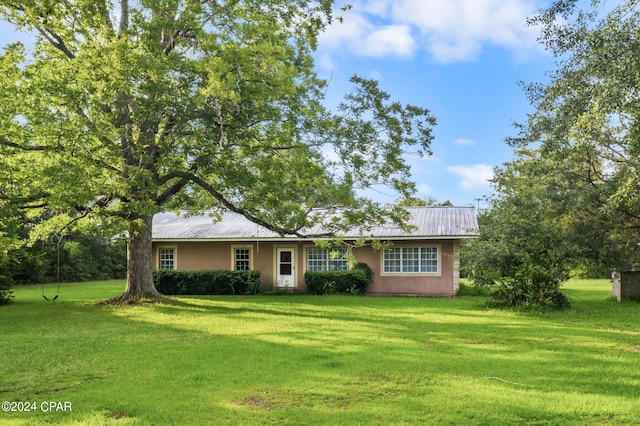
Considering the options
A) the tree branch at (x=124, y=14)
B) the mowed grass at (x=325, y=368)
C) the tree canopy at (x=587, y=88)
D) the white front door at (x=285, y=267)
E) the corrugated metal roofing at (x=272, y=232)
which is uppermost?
the tree branch at (x=124, y=14)

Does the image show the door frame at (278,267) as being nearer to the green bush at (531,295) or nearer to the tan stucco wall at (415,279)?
the tan stucco wall at (415,279)

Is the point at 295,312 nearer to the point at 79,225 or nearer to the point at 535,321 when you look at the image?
the point at 535,321

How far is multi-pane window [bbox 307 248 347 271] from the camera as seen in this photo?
23016 mm

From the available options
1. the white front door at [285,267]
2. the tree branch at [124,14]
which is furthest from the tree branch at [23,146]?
the white front door at [285,267]

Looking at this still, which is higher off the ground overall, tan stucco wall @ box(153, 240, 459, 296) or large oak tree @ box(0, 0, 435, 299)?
large oak tree @ box(0, 0, 435, 299)

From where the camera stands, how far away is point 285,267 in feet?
77.0

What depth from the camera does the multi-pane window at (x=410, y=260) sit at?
71.4 ft

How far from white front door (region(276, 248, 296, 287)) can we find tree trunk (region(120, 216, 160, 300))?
6665mm

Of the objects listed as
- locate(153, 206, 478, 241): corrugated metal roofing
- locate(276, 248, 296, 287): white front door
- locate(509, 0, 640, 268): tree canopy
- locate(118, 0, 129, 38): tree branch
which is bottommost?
locate(276, 248, 296, 287): white front door

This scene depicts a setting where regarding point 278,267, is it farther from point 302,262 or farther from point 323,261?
point 323,261

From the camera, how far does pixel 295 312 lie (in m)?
15.4

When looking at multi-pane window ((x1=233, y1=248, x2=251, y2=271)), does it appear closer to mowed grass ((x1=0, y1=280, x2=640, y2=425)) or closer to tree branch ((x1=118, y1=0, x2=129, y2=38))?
mowed grass ((x1=0, y1=280, x2=640, y2=425))

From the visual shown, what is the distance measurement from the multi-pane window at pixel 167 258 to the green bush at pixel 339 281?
7.28 m

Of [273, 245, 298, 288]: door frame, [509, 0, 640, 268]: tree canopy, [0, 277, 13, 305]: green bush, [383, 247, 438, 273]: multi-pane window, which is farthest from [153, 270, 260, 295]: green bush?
[509, 0, 640, 268]: tree canopy
